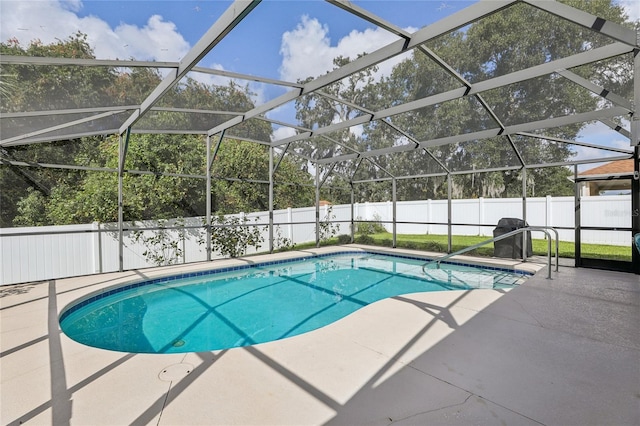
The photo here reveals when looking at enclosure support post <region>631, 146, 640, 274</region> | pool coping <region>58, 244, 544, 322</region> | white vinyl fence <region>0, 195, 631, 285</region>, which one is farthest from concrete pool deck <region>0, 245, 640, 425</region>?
enclosure support post <region>631, 146, 640, 274</region>

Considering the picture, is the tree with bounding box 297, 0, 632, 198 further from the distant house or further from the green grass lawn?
the green grass lawn

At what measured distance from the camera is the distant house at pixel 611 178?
5910 mm

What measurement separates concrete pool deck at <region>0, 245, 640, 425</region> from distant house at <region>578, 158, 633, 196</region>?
3369 mm

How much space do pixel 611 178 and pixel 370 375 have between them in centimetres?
673

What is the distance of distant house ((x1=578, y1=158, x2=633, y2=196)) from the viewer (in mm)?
5910

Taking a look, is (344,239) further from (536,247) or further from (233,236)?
(536,247)

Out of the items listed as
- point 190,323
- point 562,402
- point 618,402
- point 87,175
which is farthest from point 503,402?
point 87,175

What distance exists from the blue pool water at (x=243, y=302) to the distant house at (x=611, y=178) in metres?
2.57

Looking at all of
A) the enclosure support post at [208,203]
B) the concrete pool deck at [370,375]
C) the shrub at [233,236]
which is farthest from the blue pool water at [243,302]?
the shrub at [233,236]

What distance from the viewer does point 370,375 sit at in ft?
7.72

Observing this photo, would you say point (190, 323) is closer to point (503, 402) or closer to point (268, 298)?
point (268, 298)

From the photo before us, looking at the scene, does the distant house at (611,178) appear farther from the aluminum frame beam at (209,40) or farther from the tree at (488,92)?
the aluminum frame beam at (209,40)

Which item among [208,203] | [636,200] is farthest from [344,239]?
[636,200]

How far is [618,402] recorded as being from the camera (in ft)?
6.45
